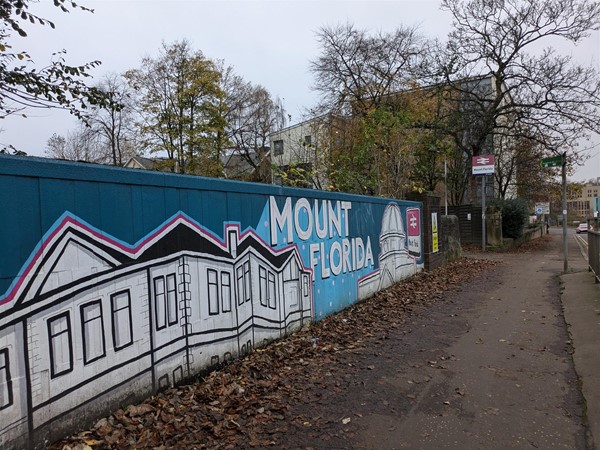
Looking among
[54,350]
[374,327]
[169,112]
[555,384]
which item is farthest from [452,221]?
[169,112]

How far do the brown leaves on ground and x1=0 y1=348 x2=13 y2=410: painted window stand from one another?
48cm

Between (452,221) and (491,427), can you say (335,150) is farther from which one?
(491,427)

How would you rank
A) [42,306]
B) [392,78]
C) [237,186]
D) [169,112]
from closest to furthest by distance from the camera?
[42,306] → [237,186] → [392,78] → [169,112]

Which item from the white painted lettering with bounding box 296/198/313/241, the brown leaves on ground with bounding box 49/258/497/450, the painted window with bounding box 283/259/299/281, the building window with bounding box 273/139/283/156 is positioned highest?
the building window with bounding box 273/139/283/156

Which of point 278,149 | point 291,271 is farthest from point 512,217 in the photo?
point 291,271

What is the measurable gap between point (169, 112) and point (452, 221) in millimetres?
20702

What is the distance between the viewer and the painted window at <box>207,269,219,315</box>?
4422mm

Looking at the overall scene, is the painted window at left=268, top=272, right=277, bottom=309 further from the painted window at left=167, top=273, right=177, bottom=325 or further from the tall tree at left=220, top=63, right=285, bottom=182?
the tall tree at left=220, top=63, right=285, bottom=182

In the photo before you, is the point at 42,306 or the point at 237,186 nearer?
the point at 42,306

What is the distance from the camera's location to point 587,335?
5840 millimetres

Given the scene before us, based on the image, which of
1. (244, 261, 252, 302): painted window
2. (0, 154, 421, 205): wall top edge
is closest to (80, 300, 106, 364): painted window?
(0, 154, 421, 205): wall top edge

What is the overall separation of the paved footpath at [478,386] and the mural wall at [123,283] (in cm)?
134

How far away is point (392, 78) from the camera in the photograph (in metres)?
25.0

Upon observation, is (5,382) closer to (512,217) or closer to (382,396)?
(382,396)
